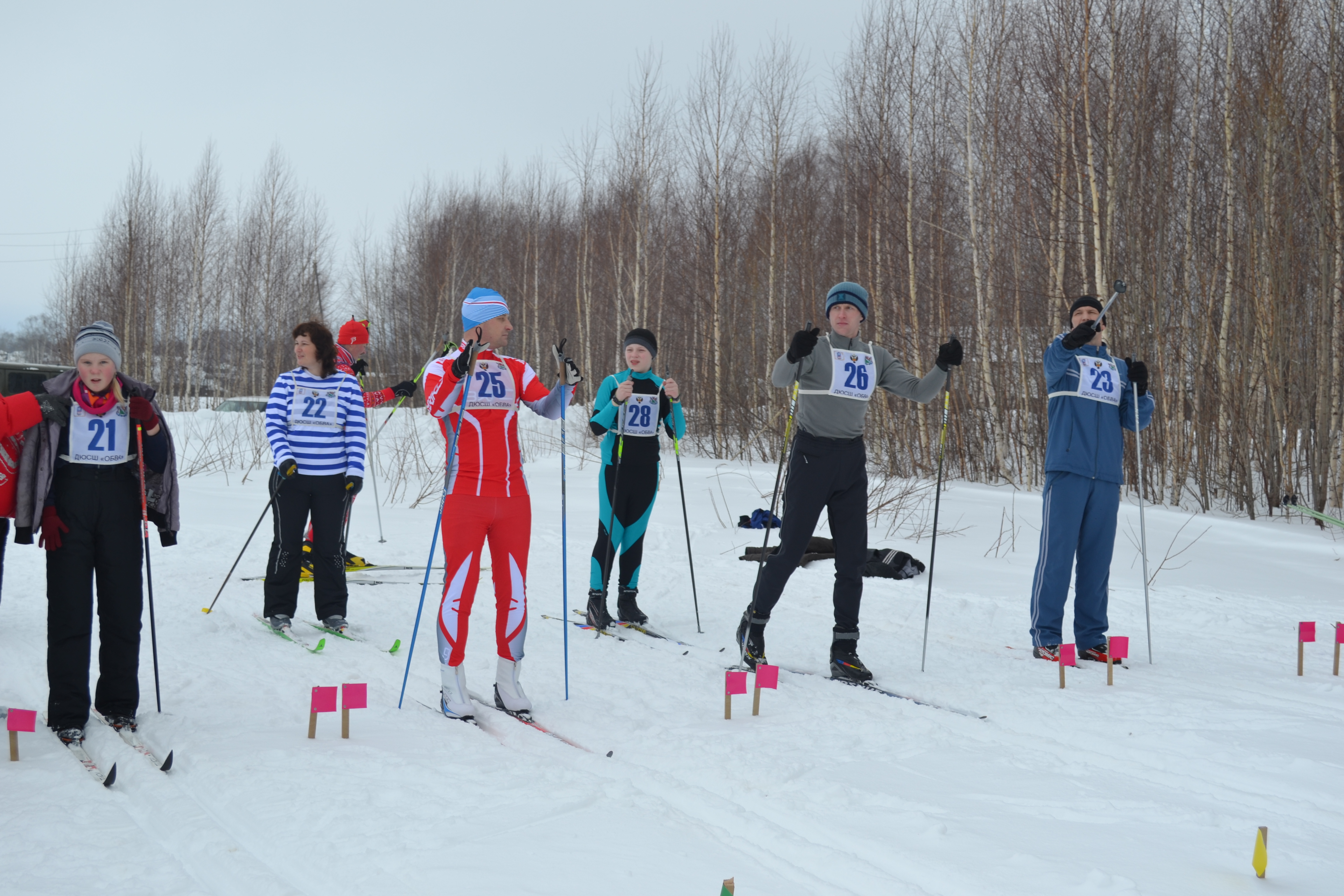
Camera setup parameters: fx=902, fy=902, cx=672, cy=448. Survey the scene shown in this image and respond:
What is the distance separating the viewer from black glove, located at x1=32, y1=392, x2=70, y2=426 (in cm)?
328

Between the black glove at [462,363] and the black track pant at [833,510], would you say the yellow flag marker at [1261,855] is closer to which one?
the black track pant at [833,510]

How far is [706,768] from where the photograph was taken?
3.13 m

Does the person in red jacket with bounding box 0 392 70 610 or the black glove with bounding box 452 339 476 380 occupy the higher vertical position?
the black glove with bounding box 452 339 476 380

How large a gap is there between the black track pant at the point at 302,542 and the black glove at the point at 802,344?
2.92 m

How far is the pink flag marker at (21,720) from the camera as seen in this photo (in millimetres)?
3000

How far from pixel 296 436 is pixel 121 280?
26.9 m

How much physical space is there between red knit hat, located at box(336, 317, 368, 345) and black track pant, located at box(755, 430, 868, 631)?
412 cm

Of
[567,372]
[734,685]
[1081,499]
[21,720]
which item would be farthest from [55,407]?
[1081,499]

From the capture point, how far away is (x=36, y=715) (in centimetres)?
329

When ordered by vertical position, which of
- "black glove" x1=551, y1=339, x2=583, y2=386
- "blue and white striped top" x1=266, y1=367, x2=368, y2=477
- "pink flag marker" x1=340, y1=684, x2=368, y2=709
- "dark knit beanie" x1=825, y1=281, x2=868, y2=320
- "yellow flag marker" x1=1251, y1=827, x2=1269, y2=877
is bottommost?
"yellow flag marker" x1=1251, y1=827, x2=1269, y2=877

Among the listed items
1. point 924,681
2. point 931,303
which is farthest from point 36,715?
point 931,303

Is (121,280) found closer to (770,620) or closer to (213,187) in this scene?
(213,187)

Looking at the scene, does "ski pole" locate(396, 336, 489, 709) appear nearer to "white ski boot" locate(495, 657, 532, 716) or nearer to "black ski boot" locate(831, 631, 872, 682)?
"white ski boot" locate(495, 657, 532, 716)

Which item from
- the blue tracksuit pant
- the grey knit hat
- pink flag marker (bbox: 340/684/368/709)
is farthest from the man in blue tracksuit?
the grey knit hat
